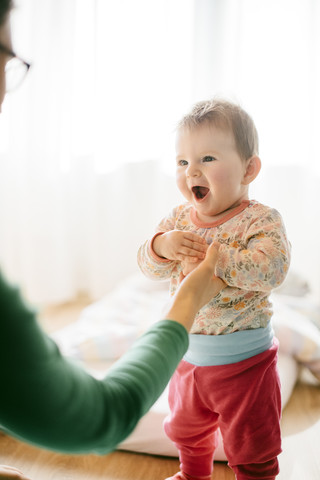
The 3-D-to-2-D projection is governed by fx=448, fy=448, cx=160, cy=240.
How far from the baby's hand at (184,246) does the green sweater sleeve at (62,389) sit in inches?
11.4

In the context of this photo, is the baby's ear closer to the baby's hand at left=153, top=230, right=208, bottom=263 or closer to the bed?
the baby's hand at left=153, top=230, right=208, bottom=263

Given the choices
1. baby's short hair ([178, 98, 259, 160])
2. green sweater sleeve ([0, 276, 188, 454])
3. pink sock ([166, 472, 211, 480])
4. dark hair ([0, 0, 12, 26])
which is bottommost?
pink sock ([166, 472, 211, 480])

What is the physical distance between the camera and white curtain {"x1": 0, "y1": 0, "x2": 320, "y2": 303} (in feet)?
8.44

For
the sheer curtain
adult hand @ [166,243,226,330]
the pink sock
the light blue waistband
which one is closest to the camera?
adult hand @ [166,243,226,330]

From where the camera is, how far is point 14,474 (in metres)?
0.89

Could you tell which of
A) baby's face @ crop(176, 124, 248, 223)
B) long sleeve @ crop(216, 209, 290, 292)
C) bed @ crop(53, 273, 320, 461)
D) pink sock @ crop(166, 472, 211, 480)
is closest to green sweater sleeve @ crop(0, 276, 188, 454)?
long sleeve @ crop(216, 209, 290, 292)

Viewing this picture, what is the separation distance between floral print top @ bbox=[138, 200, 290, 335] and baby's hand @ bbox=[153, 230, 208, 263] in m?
0.04

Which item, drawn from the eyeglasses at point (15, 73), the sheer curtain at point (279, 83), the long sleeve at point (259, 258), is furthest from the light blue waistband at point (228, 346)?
the sheer curtain at point (279, 83)

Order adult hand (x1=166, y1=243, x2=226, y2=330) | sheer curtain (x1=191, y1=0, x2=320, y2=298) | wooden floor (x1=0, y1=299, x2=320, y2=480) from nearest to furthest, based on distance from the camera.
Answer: adult hand (x1=166, y1=243, x2=226, y2=330) < wooden floor (x1=0, y1=299, x2=320, y2=480) < sheer curtain (x1=191, y1=0, x2=320, y2=298)

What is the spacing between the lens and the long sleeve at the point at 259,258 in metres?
0.86

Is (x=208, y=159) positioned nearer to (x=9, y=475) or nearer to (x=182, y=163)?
(x=182, y=163)

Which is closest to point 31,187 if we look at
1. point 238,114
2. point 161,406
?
point 161,406

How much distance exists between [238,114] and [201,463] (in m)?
0.83

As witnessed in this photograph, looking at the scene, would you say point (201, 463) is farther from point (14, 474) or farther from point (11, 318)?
point (11, 318)
